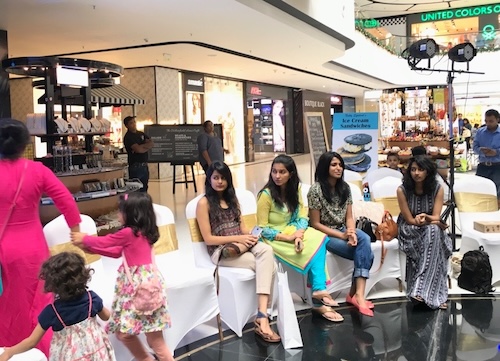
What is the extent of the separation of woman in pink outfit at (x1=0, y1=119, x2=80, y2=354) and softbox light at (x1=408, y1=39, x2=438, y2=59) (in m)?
4.56

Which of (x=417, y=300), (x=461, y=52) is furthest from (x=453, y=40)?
(x=417, y=300)

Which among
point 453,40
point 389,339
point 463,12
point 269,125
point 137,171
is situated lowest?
point 389,339

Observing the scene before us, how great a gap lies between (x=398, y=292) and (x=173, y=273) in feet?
6.48

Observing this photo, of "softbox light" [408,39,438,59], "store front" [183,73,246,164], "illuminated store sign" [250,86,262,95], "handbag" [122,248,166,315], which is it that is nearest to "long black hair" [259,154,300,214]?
"handbag" [122,248,166,315]

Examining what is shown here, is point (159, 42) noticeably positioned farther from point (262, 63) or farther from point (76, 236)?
point (76, 236)

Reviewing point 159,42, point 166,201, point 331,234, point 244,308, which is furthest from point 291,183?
point 159,42

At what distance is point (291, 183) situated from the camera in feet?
12.7

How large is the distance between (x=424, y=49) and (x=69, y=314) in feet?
16.4

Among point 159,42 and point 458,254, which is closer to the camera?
point 458,254

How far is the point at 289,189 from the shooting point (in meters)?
3.87

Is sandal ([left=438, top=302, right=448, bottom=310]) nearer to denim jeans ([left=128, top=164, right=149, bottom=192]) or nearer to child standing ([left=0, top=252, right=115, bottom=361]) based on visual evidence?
child standing ([left=0, top=252, right=115, bottom=361])

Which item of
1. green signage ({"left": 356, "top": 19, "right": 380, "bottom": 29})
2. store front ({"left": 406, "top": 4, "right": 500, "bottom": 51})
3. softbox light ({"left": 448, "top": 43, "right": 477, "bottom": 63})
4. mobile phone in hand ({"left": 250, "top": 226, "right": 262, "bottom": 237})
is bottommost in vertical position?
mobile phone in hand ({"left": 250, "top": 226, "right": 262, "bottom": 237})

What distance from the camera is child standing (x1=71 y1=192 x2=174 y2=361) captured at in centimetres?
257

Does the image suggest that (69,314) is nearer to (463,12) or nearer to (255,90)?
(255,90)
